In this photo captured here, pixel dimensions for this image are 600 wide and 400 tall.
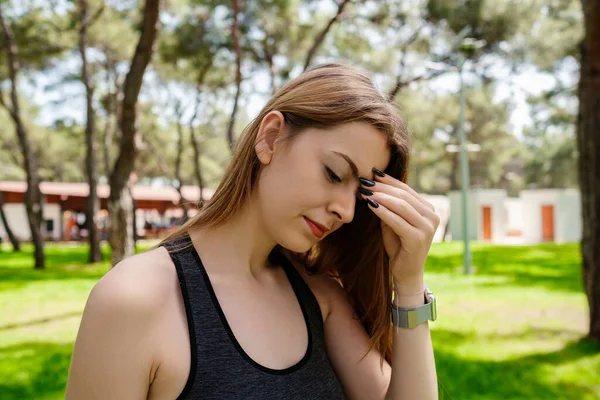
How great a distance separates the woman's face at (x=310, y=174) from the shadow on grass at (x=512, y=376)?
9.64 ft

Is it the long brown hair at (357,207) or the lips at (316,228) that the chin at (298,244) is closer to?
the lips at (316,228)

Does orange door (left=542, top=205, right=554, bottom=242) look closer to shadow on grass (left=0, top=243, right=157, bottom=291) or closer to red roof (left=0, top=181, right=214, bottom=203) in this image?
red roof (left=0, top=181, right=214, bottom=203)

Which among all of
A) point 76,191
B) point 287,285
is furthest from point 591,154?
point 76,191

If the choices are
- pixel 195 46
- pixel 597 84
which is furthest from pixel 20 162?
pixel 597 84

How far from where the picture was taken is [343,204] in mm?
1354

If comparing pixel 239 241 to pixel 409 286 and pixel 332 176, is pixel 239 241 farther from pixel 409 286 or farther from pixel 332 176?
pixel 409 286

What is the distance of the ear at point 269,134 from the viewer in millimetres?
1352

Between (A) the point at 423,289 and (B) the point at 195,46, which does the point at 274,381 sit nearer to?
(A) the point at 423,289

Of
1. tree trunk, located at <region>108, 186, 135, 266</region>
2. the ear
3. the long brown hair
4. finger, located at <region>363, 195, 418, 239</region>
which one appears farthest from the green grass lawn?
tree trunk, located at <region>108, 186, 135, 266</region>

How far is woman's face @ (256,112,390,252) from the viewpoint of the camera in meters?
1.31

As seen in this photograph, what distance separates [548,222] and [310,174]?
26.7 metres

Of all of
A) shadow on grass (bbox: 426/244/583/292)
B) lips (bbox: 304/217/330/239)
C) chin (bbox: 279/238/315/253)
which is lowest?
shadow on grass (bbox: 426/244/583/292)

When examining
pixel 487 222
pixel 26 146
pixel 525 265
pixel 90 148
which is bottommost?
pixel 525 265

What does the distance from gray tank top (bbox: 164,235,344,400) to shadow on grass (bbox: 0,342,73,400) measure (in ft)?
12.0
